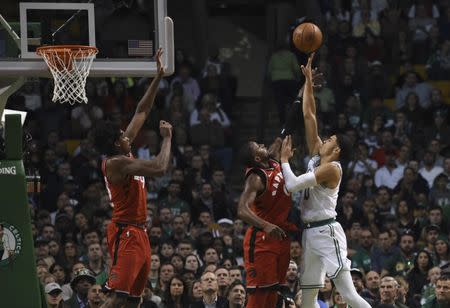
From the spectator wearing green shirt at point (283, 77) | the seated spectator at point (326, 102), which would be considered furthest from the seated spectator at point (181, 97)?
the seated spectator at point (326, 102)

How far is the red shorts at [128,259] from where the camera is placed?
12.5 metres

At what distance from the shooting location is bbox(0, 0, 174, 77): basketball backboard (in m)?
12.8

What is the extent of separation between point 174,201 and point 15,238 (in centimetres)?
666

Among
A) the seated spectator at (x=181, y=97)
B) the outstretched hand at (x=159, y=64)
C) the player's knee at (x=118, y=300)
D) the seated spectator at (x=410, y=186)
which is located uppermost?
the outstretched hand at (x=159, y=64)

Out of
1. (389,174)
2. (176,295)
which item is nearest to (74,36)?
(176,295)

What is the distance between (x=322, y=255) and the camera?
1273cm

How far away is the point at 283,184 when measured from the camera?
1299 centimetres

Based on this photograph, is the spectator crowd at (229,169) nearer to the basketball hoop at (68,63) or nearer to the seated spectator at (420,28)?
the seated spectator at (420,28)

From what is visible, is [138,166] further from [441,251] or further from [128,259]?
[441,251]

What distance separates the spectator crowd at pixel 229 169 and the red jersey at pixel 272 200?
1.17m

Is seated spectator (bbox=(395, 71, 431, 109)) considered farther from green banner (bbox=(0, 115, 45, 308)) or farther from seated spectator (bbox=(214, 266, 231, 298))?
green banner (bbox=(0, 115, 45, 308))

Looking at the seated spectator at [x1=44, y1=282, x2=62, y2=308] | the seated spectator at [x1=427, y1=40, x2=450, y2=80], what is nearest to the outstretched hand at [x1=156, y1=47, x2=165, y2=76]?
the seated spectator at [x1=44, y1=282, x2=62, y2=308]

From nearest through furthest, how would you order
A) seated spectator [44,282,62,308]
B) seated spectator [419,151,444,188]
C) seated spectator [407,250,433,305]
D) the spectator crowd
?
seated spectator [44,282,62,308], the spectator crowd, seated spectator [407,250,433,305], seated spectator [419,151,444,188]

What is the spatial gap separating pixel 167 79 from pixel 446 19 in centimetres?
496
